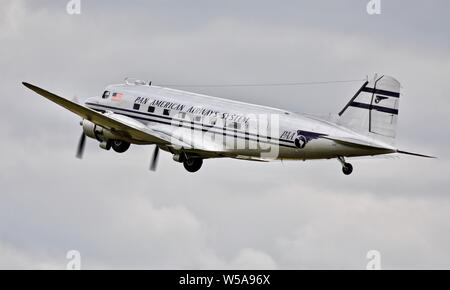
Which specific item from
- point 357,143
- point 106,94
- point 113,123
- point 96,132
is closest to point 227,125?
point 113,123

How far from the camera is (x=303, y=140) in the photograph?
198ft

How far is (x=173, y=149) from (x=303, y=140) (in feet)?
24.3

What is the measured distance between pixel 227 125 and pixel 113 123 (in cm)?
566

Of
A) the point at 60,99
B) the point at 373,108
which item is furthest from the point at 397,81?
the point at 60,99

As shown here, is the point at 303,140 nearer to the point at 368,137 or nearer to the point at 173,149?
the point at 368,137

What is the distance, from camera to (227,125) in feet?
208

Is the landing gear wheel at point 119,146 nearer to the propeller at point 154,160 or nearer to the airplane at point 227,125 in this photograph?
the airplane at point 227,125

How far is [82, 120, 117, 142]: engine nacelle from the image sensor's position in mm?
67250

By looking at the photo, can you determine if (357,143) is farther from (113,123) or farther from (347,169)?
(113,123)

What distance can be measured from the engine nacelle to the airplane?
5 centimetres

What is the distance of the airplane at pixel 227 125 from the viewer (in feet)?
196

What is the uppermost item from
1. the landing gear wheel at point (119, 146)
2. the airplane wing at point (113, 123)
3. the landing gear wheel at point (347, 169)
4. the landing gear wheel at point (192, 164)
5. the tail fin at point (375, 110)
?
the tail fin at point (375, 110)

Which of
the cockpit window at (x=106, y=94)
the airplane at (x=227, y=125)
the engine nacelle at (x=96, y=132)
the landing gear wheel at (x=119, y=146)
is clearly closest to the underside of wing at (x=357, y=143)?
the airplane at (x=227, y=125)

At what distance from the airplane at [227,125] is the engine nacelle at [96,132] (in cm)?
5
